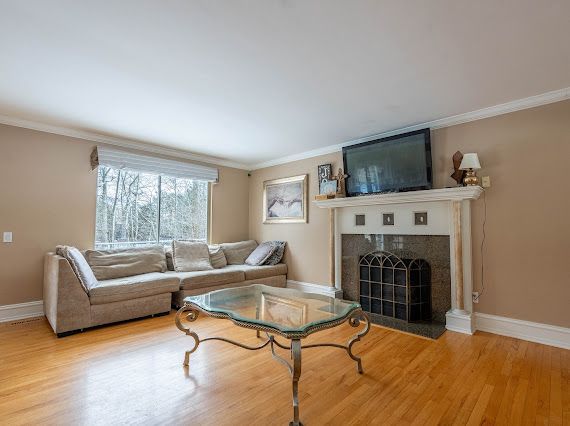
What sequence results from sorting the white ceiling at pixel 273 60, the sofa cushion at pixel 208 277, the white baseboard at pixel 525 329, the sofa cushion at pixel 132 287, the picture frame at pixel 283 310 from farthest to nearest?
the sofa cushion at pixel 208 277 < the sofa cushion at pixel 132 287 < the white baseboard at pixel 525 329 < the picture frame at pixel 283 310 < the white ceiling at pixel 273 60

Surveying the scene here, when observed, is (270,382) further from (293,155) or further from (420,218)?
(293,155)

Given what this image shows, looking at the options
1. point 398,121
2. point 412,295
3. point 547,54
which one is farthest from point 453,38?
point 412,295

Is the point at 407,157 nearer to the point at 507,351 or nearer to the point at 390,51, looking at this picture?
the point at 390,51

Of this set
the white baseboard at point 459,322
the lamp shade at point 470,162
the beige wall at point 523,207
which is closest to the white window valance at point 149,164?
the beige wall at point 523,207

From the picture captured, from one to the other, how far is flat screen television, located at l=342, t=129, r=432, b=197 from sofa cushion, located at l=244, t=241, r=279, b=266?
1.55 meters

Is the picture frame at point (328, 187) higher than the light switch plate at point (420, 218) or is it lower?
higher

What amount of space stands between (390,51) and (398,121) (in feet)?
4.63

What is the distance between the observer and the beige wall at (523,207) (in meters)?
2.60

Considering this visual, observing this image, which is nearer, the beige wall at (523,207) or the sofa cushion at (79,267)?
the beige wall at (523,207)

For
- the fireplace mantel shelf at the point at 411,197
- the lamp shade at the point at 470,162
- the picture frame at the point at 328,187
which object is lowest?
the fireplace mantel shelf at the point at 411,197

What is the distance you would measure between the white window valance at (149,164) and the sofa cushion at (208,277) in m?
1.53

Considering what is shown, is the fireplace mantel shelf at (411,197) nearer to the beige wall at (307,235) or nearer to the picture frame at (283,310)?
the beige wall at (307,235)

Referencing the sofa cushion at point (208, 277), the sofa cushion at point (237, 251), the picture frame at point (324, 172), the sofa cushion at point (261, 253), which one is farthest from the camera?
the sofa cushion at point (237, 251)

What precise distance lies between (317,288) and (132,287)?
2.48 m
